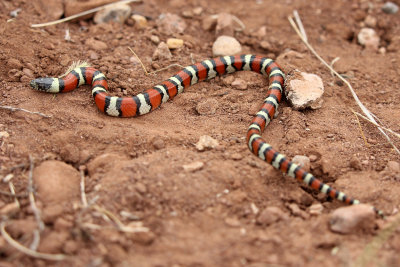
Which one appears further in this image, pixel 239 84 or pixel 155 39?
pixel 155 39

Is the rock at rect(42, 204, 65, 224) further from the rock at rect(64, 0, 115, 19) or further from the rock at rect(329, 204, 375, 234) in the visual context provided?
the rock at rect(64, 0, 115, 19)

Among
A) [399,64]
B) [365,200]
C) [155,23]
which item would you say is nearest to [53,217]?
[365,200]

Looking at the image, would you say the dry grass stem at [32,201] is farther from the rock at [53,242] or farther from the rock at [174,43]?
the rock at [174,43]

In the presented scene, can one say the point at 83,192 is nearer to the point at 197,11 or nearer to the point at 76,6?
the point at 76,6

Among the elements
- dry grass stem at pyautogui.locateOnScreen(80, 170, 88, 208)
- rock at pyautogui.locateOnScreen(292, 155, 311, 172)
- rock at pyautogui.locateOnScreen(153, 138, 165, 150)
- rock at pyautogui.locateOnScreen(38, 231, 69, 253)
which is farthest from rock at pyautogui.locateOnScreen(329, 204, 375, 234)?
rock at pyautogui.locateOnScreen(38, 231, 69, 253)

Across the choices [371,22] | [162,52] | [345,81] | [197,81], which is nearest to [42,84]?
[162,52]
